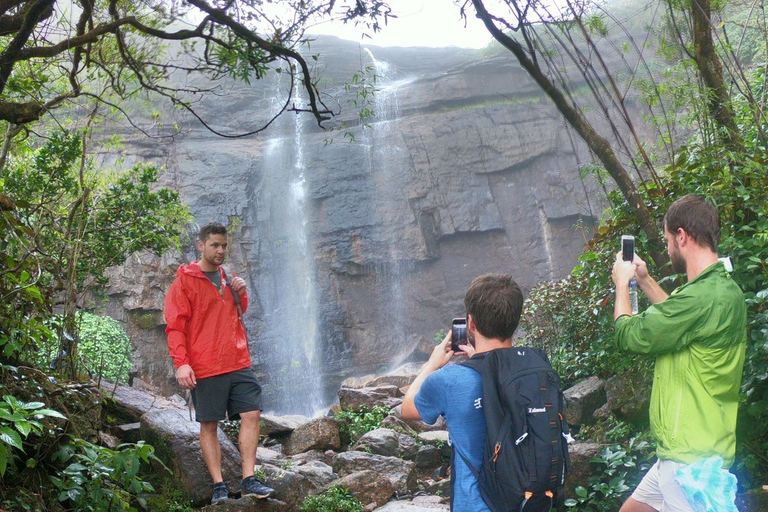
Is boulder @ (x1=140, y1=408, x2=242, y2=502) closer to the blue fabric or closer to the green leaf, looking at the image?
the green leaf

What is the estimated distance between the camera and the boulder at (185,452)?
4.46 m

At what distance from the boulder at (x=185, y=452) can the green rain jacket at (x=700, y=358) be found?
3.20m

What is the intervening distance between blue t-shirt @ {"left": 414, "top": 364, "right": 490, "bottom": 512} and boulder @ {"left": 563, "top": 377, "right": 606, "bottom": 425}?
3.61m

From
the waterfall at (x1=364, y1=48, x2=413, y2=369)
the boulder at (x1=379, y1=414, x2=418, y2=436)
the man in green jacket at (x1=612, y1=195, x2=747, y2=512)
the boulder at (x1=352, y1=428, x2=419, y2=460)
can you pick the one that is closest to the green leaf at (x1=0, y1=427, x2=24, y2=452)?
the man in green jacket at (x1=612, y1=195, x2=747, y2=512)

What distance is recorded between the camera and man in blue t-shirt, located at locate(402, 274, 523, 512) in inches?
80.8

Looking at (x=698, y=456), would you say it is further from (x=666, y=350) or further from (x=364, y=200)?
(x=364, y=200)

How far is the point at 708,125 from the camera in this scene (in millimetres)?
4145

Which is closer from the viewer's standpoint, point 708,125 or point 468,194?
point 708,125

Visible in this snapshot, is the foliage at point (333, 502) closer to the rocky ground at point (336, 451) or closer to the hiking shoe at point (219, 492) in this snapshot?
the rocky ground at point (336, 451)

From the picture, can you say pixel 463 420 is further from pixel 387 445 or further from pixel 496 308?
pixel 387 445

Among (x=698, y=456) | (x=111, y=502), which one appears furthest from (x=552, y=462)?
(x=111, y=502)

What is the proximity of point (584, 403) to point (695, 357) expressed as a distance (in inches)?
133

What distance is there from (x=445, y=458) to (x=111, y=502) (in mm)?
3746

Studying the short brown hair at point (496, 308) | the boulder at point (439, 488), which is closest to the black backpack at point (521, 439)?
the short brown hair at point (496, 308)
